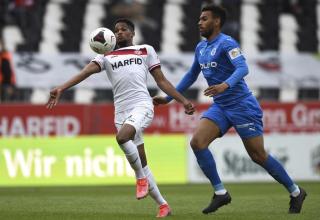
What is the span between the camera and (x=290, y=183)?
10914 mm

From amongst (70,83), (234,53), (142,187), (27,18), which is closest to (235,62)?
(234,53)

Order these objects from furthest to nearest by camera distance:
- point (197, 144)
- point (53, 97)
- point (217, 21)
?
point (217, 21) → point (197, 144) → point (53, 97)

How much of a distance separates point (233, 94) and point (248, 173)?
30.8 feet

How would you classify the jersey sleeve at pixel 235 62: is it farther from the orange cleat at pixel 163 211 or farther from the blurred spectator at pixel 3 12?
the blurred spectator at pixel 3 12

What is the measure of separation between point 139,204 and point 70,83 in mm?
3062

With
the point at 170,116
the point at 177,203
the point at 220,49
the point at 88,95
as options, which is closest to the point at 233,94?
the point at 220,49

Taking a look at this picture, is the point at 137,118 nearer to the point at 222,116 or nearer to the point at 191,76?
the point at 222,116

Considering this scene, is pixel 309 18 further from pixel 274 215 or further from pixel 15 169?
pixel 274 215

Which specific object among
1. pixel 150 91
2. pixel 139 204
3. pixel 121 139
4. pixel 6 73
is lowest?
pixel 150 91

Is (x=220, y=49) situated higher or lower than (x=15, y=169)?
higher

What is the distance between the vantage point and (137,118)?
10.3 m

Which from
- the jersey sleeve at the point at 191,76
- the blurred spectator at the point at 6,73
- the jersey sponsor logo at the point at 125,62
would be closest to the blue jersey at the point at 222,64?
the jersey sleeve at the point at 191,76

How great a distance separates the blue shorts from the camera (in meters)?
10.7

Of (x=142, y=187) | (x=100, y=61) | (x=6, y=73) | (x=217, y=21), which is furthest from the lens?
(x=6, y=73)
